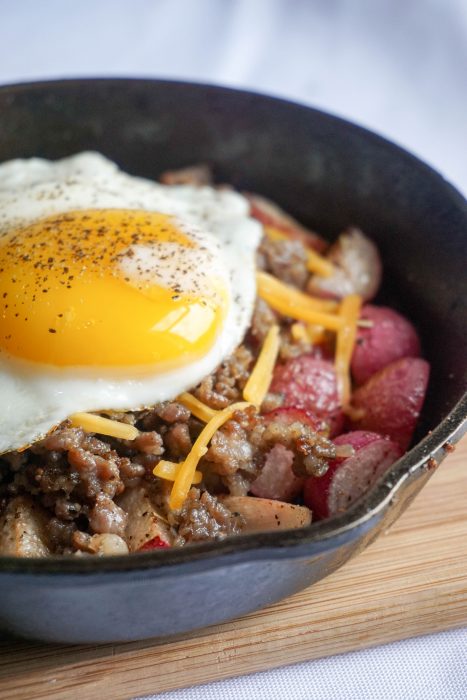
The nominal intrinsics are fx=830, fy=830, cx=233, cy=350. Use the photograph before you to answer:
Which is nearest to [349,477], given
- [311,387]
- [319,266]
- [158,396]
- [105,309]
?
[311,387]

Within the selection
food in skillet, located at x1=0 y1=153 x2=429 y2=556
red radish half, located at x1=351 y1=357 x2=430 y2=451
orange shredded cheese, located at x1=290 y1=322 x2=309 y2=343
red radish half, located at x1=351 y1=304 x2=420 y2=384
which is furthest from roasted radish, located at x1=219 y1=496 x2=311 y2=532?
red radish half, located at x1=351 y1=304 x2=420 y2=384

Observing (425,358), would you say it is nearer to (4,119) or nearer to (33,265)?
(33,265)

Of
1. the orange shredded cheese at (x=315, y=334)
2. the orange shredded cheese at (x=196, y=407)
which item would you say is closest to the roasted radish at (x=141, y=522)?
the orange shredded cheese at (x=196, y=407)

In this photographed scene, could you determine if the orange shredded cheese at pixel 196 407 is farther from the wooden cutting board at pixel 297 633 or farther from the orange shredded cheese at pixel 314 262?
the orange shredded cheese at pixel 314 262

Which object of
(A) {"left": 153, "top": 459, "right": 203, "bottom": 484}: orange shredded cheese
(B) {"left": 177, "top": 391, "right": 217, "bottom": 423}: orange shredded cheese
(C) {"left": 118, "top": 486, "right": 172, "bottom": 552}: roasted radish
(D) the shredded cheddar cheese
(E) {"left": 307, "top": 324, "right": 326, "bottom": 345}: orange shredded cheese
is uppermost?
(D) the shredded cheddar cheese

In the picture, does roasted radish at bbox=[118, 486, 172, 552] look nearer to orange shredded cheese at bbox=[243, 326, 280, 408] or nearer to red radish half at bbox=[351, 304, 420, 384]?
orange shredded cheese at bbox=[243, 326, 280, 408]

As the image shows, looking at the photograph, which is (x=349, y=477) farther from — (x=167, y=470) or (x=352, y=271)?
(x=352, y=271)
